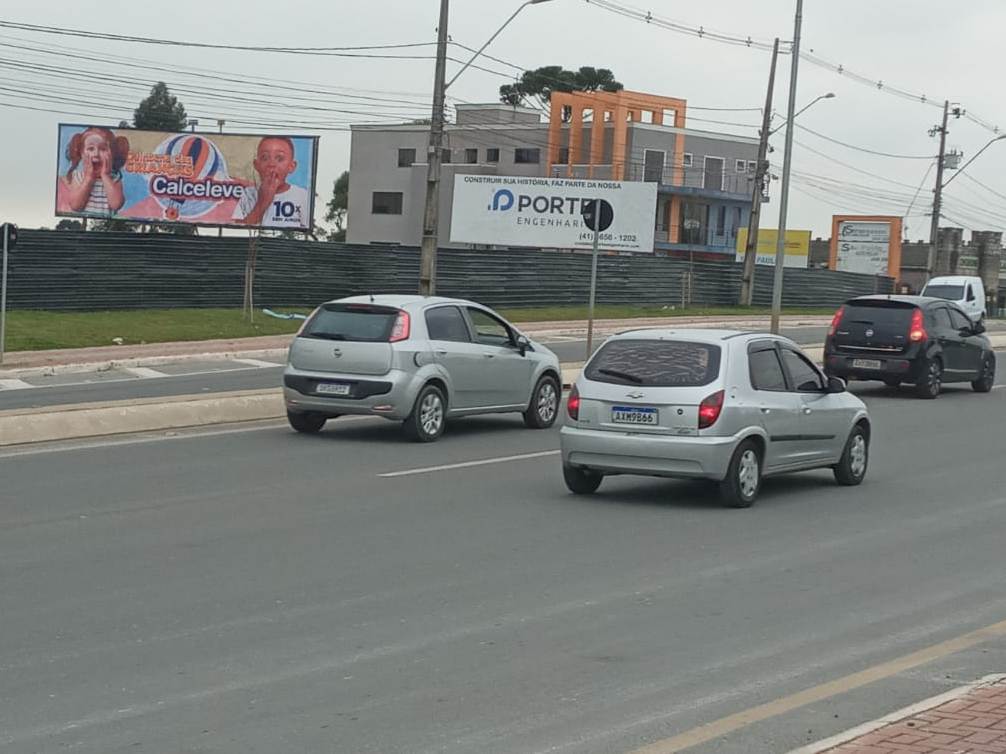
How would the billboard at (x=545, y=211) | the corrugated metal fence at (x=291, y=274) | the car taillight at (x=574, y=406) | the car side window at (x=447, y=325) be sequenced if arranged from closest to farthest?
the car taillight at (x=574, y=406) → the car side window at (x=447, y=325) → the corrugated metal fence at (x=291, y=274) → the billboard at (x=545, y=211)

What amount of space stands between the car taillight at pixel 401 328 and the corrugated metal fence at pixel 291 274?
22.1 metres

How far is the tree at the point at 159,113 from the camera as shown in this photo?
463ft

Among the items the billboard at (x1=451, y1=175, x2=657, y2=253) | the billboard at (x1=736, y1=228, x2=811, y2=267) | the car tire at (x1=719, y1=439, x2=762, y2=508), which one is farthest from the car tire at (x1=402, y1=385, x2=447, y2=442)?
the billboard at (x1=736, y1=228, x2=811, y2=267)

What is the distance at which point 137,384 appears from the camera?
26266mm

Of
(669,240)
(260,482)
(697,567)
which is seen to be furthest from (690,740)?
(669,240)

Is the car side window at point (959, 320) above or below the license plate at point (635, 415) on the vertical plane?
above

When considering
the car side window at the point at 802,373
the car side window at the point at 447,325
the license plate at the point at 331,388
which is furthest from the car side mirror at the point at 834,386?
the license plate at the point at 331,388

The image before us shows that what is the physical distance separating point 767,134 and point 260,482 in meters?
48.0

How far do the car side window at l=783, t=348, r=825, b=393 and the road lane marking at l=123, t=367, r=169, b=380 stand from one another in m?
15.4

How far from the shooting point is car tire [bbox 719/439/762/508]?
43.8 feet

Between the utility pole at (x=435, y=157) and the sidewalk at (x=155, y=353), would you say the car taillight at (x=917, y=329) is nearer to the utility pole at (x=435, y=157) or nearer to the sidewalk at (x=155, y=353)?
the utility pole at (x=435, y=157)

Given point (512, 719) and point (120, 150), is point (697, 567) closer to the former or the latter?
point (512, 719)

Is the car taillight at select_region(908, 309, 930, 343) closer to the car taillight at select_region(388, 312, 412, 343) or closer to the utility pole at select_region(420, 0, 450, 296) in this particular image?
the car taillight at select_region(388, 312, 412, 343)

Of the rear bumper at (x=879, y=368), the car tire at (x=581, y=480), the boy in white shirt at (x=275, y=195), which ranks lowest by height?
the car tire at (x=581, y=480)
